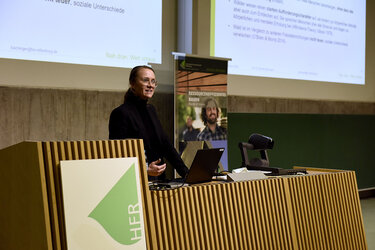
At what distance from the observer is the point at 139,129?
3049 mm

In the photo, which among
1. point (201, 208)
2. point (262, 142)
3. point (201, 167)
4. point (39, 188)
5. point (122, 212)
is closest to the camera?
point (39, 188)

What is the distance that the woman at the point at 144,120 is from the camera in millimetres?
3014

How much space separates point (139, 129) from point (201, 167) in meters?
0.82

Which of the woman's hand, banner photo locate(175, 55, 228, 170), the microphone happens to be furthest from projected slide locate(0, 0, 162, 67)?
the woman's hand

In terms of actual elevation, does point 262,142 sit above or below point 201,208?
above

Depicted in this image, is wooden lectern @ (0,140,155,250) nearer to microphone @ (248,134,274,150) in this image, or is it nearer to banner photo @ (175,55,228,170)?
microphone @ (248,134,274,150)

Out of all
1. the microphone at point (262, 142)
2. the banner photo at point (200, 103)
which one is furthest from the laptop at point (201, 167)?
the banner photo at point (200, 103)

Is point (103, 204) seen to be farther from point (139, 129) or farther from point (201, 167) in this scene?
point (139, 129)

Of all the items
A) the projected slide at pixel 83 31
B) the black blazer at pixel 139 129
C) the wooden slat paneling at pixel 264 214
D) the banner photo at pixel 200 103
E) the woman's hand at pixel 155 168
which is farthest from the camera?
the banner photo at pixel 200 103

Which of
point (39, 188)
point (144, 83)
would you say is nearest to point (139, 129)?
point (144, 83)

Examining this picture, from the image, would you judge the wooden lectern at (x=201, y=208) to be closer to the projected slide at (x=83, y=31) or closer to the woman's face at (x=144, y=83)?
the woman's face at (x=144, y=83)

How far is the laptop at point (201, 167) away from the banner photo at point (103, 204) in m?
0.40

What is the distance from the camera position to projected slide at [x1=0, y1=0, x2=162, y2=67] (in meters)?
3.76

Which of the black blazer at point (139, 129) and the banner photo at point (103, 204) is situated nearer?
the banner photo at point (103, 204)
